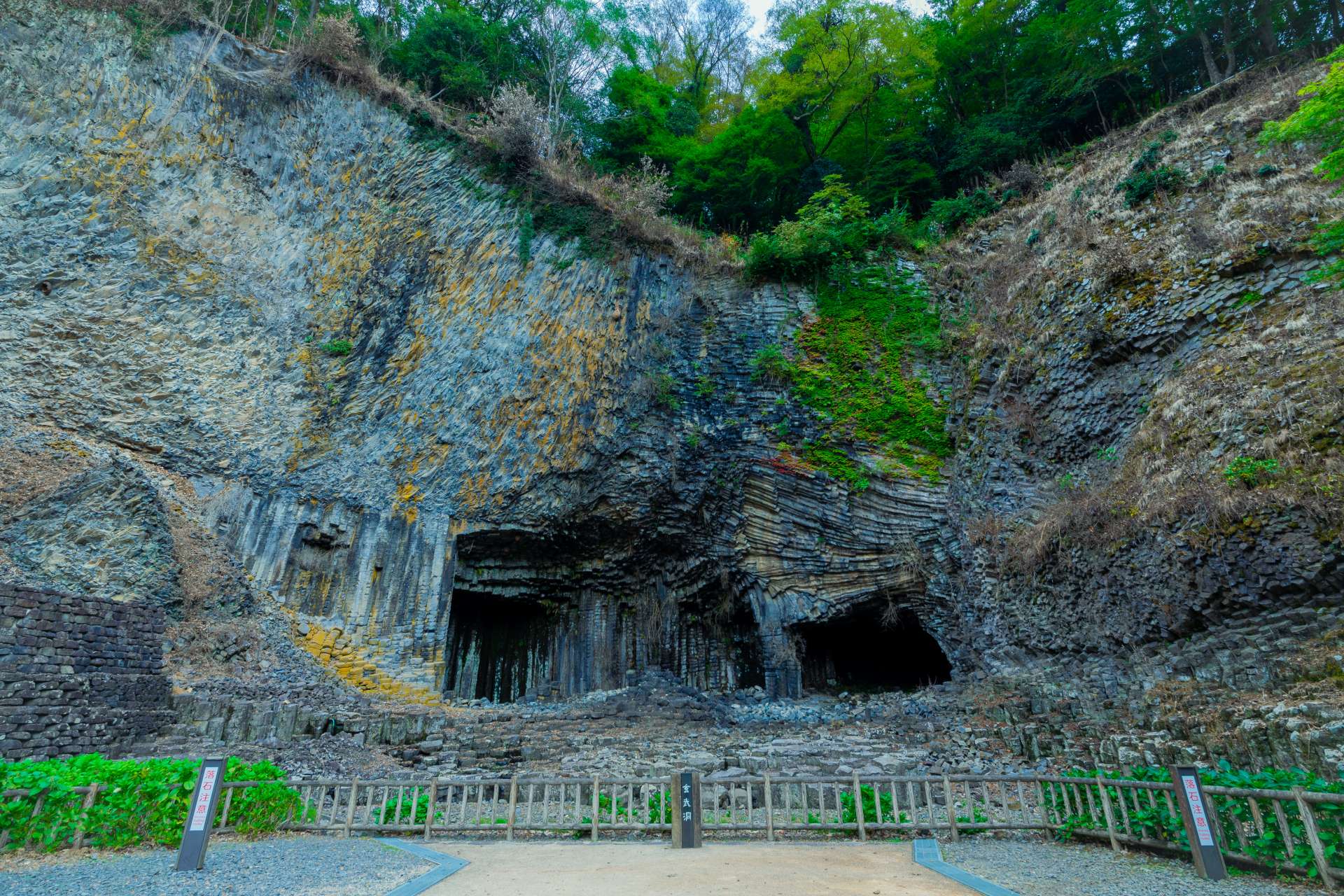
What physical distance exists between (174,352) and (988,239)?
19559mm

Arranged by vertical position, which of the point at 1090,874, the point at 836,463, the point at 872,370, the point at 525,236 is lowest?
the point at 1090,874

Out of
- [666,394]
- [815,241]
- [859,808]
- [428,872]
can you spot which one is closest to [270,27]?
[666,394]

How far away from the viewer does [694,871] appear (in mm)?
4574

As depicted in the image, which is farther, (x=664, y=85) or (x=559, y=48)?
(x=664, y=85)

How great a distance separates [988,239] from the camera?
17953mm

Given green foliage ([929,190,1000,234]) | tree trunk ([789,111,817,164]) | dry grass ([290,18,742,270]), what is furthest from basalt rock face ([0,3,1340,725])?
tree trunk ([789,111,817,164])

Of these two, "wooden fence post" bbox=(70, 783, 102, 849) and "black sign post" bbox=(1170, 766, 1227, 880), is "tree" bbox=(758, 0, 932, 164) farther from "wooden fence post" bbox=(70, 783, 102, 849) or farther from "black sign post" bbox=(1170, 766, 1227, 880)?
"wooden fence post" bbox=(70, 783, 102, 849)

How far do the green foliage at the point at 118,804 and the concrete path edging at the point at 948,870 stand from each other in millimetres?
5461

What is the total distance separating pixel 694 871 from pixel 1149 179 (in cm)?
1578

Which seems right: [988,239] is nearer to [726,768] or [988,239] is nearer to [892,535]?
[892,535]

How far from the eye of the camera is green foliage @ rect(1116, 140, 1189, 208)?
13789 millimetres

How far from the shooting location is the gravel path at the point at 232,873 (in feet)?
13.2

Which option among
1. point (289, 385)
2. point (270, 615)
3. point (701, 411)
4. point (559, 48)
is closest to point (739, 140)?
point (559, 48)

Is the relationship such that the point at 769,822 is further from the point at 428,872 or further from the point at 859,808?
the point at 428,872
